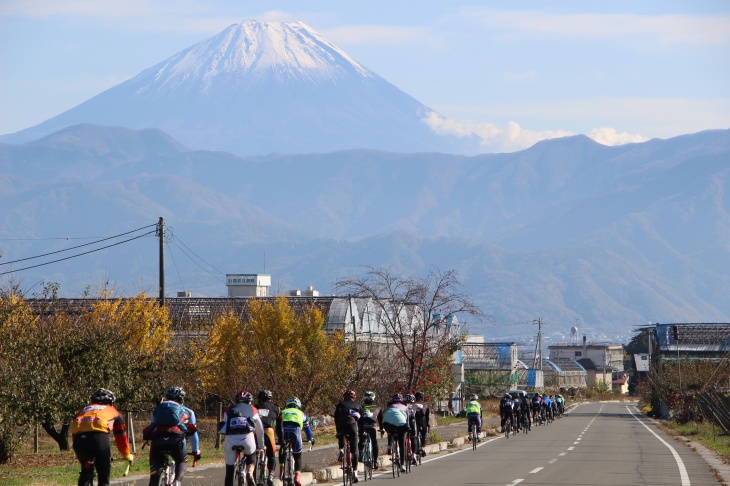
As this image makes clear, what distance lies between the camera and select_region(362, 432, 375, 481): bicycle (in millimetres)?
23812

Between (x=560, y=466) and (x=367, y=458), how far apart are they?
6077 mm

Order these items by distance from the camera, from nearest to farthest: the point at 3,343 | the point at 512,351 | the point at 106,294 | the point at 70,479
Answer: the point at 70,479 < the point at 3,343 < the point at 106,294 < the point at 512,351

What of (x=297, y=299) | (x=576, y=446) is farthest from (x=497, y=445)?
(x=297, y=299)

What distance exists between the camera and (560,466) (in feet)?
91.5

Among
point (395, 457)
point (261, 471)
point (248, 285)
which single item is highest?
point (248, 285)

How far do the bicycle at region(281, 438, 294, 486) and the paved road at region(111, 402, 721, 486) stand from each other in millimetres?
2809

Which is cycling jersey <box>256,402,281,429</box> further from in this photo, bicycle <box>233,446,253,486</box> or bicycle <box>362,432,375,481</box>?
bicycle <box>362,432,375,481</box>

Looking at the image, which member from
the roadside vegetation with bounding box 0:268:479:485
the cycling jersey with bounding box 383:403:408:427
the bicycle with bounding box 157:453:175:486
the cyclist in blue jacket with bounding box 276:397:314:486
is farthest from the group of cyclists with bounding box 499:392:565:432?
the bicycle with bounding box 157:453:175:486

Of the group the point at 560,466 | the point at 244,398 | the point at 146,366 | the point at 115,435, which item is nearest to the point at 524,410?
the point at 560,466

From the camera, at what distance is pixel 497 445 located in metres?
39.0

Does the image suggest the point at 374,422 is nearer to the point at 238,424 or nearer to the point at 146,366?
the point at 238,424

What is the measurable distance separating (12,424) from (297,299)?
54065mm

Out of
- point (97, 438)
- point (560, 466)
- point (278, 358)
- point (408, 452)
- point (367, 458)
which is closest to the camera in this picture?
point (97, 438)

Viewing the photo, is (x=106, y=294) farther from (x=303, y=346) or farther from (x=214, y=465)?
(x=214, y=465)
